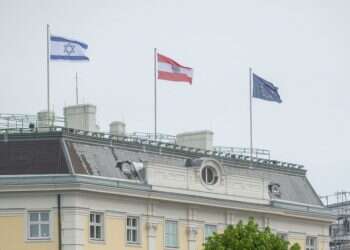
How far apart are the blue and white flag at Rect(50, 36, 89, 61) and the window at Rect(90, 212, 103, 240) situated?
9.57 meters

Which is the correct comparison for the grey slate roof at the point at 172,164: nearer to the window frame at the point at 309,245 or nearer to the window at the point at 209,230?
the window frame at the point at 309,245

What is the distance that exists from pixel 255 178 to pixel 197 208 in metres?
5.59

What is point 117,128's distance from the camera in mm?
107875

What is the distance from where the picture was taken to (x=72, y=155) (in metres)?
100

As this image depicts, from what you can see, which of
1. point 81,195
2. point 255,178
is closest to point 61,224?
point 81,195

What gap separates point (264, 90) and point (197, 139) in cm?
592

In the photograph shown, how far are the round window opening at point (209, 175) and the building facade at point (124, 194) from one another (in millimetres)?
62

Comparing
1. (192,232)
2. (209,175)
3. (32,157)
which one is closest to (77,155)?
(32,157)

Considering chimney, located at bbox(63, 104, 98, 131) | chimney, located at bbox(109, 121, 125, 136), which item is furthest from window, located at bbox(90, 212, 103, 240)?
chimney, located at bbox(109, 121, 125, 136)

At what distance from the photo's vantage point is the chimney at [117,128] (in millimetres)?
107750

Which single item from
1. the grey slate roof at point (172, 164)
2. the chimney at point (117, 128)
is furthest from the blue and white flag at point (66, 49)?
the chimney at point (117, 128)

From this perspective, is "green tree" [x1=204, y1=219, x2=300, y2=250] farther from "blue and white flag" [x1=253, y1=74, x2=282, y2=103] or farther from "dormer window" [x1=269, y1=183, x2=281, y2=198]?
"blue and white flag" [x1=253, y1=74, x2=282, y2=103]

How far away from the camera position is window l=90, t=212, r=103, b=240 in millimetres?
99875

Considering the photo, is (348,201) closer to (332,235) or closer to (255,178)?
(332,235)
